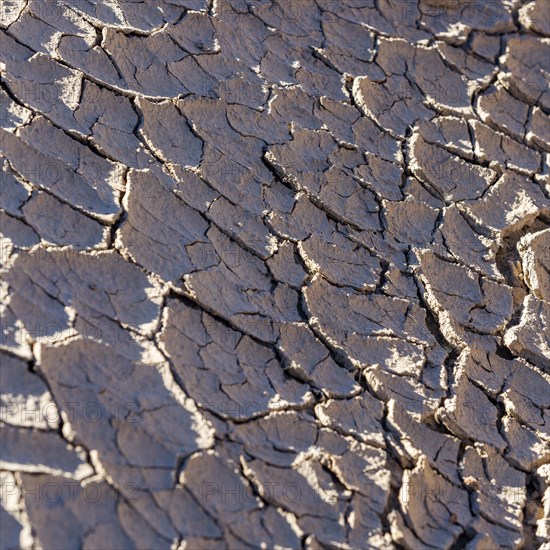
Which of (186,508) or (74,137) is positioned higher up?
(74,137)

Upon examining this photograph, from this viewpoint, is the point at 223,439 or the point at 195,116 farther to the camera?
the point at 195,116

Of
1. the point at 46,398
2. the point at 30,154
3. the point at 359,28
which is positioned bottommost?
the point at 46,398

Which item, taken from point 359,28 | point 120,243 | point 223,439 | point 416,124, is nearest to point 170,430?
point 223,439

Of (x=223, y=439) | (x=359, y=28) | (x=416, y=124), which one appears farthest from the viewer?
(x=359, y=28)

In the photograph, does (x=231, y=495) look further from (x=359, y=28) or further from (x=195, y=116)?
(x=359, y=28)

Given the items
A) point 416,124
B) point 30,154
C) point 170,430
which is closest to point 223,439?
point 170,430

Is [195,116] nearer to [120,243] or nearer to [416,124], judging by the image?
[120,243]

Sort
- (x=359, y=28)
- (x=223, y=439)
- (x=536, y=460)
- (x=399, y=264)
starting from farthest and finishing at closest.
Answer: (x=359, y=28), (x=399, y=264), (x=536, y=460), (x=223, y=439)
